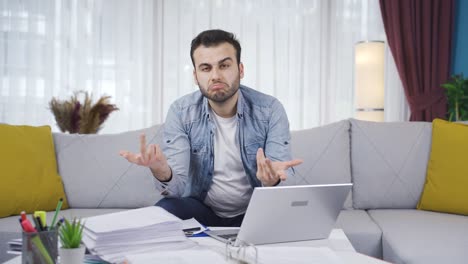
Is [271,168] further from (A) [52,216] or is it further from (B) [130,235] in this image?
(A) [52,216]

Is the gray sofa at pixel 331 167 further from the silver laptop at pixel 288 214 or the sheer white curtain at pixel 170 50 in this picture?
the sheer white curtain at pixel 170 50

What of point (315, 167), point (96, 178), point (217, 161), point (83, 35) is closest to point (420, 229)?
point (315, 167)

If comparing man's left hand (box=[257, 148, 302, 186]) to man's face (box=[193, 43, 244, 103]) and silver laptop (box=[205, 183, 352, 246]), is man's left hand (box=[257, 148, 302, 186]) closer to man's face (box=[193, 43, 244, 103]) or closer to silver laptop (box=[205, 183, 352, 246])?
silver laptop (box=[205, 183, 352, 246])

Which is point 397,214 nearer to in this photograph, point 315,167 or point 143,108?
point 315,167

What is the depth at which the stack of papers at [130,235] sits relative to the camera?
108 cm

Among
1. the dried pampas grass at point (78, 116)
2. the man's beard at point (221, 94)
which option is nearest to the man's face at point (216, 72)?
the man's beard at point (221, 94)

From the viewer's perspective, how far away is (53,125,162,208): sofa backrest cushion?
2504 mm

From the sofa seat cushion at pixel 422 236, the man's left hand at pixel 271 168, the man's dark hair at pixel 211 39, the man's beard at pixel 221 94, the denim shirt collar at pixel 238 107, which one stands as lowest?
the sofa seat cushion at pixel 422 236

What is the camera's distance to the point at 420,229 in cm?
202

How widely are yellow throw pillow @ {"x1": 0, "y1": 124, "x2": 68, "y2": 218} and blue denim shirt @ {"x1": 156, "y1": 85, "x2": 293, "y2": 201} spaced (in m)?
0.74

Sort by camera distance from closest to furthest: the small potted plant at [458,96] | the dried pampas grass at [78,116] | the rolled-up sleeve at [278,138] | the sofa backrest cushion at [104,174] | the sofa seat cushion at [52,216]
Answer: the rolled-up sleeve at [278,138] → the sofa seat cushion at [52,216] → the sofa backrest cushion at [104,174] → the dried pampas grass at [78,116] → the small potted plant at [458,96]

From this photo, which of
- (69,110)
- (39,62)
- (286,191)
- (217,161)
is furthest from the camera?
(39,62)

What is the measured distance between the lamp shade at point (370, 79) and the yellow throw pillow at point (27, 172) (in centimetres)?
214

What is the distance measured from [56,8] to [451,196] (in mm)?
3293
